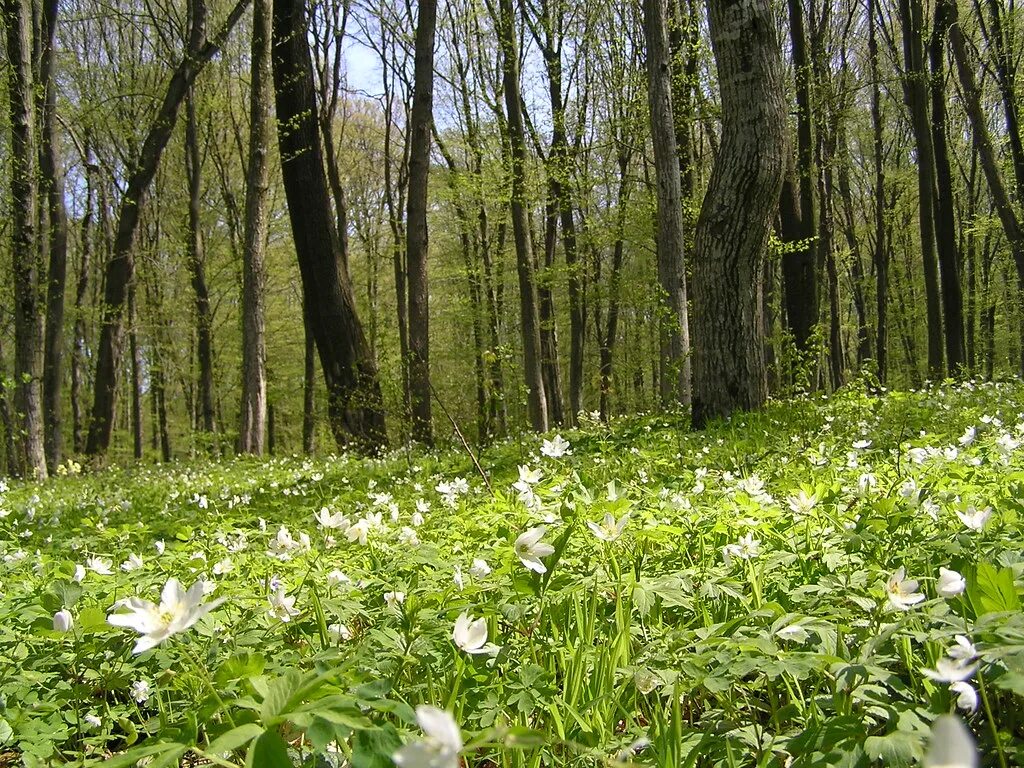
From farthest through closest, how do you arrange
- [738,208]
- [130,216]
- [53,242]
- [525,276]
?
[130,216]
[525,276]
[53,242]
[738,208]

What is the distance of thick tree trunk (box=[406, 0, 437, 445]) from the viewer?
1022 centimetres

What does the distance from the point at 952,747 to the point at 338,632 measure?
1.54 meters

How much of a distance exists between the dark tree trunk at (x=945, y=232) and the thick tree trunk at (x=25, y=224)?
49.8 feet

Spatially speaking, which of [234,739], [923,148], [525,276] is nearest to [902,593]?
[234,739]

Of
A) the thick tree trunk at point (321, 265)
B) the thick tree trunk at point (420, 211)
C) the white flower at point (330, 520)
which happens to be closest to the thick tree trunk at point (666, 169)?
the thick tree trunk at point (420, 211)

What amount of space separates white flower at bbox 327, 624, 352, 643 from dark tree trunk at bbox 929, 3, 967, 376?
12.9 metres

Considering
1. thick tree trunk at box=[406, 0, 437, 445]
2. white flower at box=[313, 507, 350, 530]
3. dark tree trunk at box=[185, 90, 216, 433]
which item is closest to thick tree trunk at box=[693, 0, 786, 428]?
thick tree trunk at box=[406, 0, 437, 445]

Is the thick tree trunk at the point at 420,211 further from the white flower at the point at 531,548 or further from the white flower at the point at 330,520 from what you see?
the white flower at the point at 531,548

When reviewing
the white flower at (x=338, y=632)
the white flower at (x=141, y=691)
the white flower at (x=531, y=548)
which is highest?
the white flower at (x=531, y=548)

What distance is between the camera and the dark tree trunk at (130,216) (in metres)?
12.9

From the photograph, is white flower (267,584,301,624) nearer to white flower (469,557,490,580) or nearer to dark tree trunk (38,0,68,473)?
white flower (469,557,490,580)

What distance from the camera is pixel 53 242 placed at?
12852 mm

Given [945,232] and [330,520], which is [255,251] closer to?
[330,520]

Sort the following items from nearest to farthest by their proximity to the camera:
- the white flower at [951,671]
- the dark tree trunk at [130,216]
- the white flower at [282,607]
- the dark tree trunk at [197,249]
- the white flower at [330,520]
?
the white flower at [951,671], the white flower at [282,607], the white flower at [330,520], the dark tree trunk at [130,216], the dark tree trunk at [197,249]
